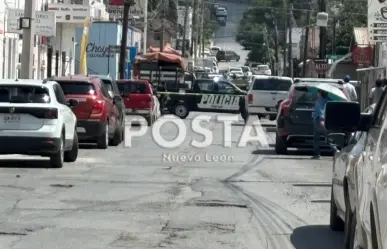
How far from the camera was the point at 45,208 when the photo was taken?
512 inches

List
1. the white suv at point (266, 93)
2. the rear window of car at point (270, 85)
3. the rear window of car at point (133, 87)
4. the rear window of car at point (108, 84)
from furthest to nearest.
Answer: the rear window of car at point (270, 85), the white suv at point (266, 93), the rear window of car at point (133, 87), the rear window of car at point (108, 84)

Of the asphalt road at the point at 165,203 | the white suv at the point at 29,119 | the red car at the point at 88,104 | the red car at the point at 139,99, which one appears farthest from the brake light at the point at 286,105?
the red car at the point at 139,99

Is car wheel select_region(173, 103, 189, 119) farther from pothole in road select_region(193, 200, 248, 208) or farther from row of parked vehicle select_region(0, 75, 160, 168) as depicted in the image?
pothole in road select_region(193, 200, 248, 208)

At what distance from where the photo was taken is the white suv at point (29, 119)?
17875mm

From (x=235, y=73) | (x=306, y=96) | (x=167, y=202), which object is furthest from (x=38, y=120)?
(x=235, y=73)

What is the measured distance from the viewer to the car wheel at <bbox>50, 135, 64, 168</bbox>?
18308 mm

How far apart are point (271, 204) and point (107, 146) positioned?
36.6ft

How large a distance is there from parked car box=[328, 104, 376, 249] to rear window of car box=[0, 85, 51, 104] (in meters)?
8.00

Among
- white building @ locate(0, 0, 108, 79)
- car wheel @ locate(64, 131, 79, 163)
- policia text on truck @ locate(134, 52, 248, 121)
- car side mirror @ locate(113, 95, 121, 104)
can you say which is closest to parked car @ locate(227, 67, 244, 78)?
white building @ locate(0, 0, 108, 79)

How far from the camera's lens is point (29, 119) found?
58.8 feet

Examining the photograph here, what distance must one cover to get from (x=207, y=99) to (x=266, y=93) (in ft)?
18.6

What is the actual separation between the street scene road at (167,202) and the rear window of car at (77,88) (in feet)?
4.50

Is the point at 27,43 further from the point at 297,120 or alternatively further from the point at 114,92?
the point at 297,120

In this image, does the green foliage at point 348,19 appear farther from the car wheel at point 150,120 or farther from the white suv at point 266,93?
the car wheel at point 150,120
